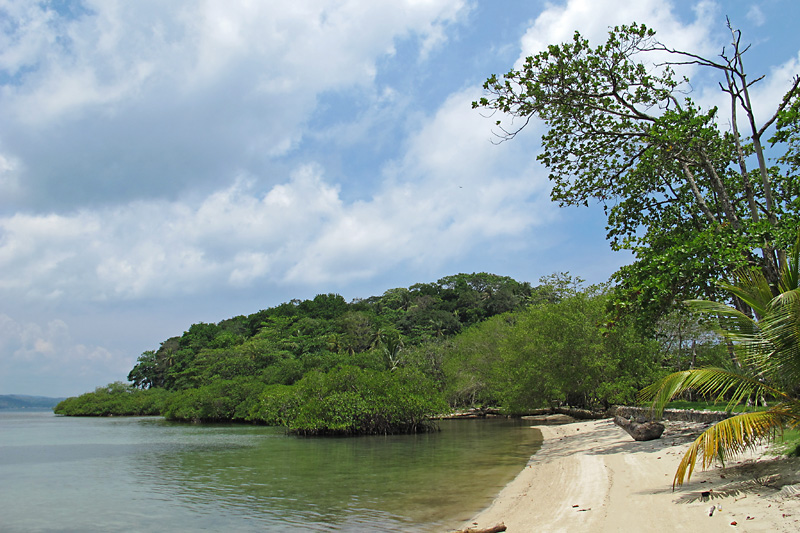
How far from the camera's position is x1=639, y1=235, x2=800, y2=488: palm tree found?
20.8ft

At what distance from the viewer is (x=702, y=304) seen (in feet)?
25.3

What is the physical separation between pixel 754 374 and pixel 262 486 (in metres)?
11.0

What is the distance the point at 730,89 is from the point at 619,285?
4978 mm

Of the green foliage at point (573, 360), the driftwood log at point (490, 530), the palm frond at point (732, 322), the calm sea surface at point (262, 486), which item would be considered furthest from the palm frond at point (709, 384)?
A: the green foliage at point (573, 360)

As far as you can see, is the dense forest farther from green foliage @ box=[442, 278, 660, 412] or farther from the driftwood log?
the driftwood log

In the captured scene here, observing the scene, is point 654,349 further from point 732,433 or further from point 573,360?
point 732,433

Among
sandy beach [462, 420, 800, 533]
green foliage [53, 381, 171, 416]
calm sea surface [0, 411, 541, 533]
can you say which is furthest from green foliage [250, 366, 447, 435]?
green foliage [53, 381, 171, 416]

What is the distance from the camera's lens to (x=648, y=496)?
7.79 m

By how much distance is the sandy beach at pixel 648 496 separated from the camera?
230 inches

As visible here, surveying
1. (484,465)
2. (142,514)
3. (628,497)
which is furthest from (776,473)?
(142,514)

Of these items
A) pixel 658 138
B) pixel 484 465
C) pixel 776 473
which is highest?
pixel 658 138

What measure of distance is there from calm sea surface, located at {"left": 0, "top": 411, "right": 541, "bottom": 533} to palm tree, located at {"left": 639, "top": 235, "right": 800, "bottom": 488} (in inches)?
164

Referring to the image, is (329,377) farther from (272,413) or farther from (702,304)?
(702,304)

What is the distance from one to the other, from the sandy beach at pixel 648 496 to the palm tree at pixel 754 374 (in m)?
0.48
